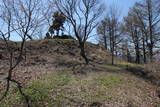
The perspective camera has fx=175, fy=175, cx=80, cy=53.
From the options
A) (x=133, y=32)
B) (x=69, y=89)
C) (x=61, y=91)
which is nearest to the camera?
(x=61, y=91)

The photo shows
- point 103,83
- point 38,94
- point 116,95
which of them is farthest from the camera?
point 103,83

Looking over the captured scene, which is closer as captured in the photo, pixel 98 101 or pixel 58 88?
pixel 98 101

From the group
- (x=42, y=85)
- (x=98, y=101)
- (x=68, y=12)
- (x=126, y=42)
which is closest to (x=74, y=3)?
(x=68, y=12)

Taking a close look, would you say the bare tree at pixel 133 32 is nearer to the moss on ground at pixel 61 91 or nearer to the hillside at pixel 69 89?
the hillside at pixel 69 89

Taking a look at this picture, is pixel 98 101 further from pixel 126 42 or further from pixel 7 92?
pixel 126 42

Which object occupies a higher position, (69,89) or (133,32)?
(133,32)

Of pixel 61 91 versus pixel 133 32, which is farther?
pixel 133 32

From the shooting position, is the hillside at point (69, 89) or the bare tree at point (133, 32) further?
the bare tree at point (133, 32)

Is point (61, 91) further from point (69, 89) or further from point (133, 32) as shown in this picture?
point (133, 32)

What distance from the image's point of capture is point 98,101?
24.5 ft

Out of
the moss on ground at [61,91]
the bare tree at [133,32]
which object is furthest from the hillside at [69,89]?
the bare tree at [133,32]

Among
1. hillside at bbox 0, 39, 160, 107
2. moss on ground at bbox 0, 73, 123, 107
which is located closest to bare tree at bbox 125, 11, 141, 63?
hillside at bbox 0, 39, 160, 107

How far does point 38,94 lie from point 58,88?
1158 millimetres

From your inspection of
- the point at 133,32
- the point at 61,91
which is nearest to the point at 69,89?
the point at 61,91
